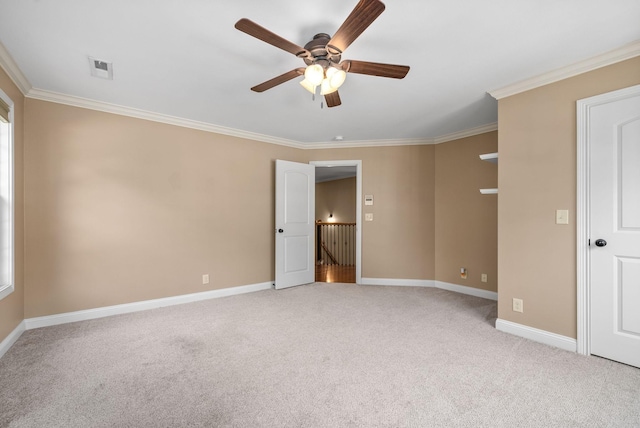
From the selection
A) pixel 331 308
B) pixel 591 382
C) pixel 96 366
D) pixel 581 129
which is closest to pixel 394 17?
pixel 581 129

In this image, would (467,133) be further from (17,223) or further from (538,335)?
(17,223)

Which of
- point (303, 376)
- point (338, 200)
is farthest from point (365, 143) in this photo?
point (338, 200)

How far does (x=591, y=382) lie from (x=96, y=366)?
356 cm

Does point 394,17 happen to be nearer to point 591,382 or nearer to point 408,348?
point 408,348

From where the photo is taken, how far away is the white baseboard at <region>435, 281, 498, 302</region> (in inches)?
158

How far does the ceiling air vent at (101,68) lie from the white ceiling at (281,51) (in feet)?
0.18

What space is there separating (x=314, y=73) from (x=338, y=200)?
7921 millimetres

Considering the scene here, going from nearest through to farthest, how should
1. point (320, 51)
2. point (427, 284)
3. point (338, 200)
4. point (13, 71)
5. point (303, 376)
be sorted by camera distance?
1. point (320, 51)
2. point (303, 376)
3. point (13, 71)
4. point (427, 284)
5. point (338, 200)

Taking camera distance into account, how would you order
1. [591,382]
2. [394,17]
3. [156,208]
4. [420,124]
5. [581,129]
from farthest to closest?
[420,124] → [156,208] → [581,129] → [591,382] → [394,17]

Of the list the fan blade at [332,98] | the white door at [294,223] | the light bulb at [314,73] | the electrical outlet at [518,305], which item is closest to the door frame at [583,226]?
the electrical outlet at [518,305]

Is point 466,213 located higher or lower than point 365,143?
lower

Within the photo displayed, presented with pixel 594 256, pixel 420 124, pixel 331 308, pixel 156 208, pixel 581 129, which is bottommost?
pixel 331 308

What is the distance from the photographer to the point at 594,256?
2.37 meters

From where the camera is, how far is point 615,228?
89.6 inches
